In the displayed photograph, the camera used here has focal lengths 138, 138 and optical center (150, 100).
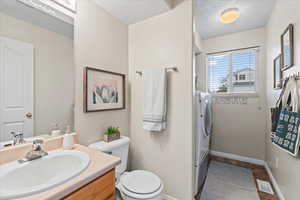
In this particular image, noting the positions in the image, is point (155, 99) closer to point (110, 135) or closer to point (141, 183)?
point (110, 135)

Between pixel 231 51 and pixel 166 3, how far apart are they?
6.27 feet

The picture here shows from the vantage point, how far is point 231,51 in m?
2.74

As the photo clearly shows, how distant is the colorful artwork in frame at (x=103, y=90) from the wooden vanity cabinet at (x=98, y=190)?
2.43 feet

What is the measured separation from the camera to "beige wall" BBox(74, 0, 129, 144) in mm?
1340

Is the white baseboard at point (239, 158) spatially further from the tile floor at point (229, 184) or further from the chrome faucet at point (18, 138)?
the chrome faucet at point (18, 138)

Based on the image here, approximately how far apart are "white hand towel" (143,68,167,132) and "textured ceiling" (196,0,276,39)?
1.17 meters

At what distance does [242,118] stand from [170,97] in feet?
6.10

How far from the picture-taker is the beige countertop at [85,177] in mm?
601

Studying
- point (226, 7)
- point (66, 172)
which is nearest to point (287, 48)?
point (226, 7)

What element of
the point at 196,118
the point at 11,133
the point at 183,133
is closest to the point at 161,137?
the point at 183,133

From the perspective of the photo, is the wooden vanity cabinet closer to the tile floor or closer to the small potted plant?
the small potted plant

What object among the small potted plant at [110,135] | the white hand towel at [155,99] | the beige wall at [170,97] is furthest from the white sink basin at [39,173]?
the beige wall at [170,97]

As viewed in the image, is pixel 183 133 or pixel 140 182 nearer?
pixel 140 182

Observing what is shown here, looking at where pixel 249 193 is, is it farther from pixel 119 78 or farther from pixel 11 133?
pixel 11 133
